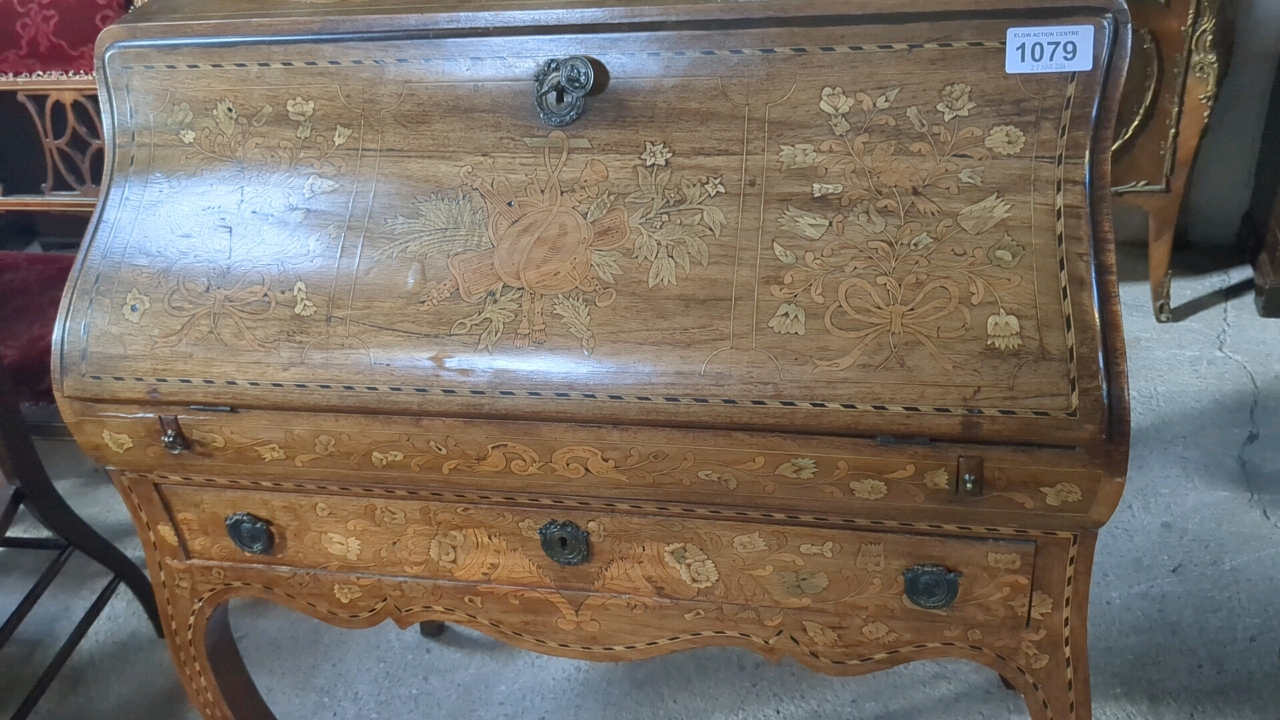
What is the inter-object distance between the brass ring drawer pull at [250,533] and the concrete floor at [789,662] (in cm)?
60

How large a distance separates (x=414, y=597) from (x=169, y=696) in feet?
2.75

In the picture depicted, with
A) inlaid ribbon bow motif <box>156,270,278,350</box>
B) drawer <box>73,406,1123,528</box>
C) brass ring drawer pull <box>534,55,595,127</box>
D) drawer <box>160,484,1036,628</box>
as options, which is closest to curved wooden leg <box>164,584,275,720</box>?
drawer <box>160,484,1036,628</box>

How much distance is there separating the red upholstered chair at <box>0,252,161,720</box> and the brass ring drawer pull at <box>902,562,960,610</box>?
1.44 metres

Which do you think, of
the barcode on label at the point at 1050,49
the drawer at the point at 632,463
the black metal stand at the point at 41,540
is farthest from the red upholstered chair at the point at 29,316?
the barcode on label at the point at 1050,49

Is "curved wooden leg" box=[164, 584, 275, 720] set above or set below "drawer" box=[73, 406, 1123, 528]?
below

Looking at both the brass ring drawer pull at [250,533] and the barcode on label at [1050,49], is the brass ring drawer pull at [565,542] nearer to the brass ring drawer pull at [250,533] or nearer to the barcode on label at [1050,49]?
the brass ring drawer pull at [250,533]

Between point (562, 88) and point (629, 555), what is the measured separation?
590 millimetres

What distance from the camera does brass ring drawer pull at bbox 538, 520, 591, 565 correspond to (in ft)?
3.74

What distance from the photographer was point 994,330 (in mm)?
952

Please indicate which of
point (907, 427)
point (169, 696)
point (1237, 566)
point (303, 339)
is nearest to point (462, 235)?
point (303, 339)

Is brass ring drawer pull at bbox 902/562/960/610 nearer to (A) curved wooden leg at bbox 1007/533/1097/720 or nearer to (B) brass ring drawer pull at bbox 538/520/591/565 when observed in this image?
(A) curved wooden leg at bbox 1007/533/1097/720

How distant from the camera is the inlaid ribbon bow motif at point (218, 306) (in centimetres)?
112

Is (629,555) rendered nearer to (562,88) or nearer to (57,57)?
(562,88)

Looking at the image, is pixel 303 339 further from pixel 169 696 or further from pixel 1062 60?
pixel 169 696
